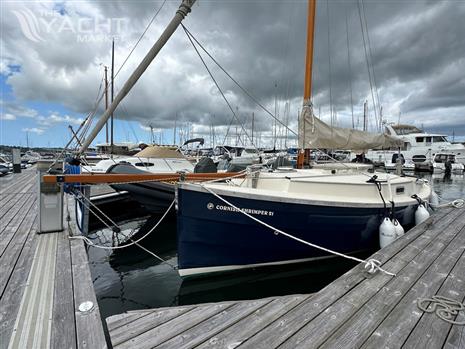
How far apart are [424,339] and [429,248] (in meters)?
2.51

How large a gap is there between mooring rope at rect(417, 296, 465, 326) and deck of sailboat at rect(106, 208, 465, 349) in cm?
5

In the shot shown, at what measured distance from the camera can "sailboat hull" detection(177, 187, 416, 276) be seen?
4160 millimetres

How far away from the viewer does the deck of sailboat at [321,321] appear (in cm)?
208

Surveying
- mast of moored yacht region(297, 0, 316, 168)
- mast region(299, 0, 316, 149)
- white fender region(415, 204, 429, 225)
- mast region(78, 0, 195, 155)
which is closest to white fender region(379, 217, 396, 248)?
white fender region(415, 204, 429, 225)

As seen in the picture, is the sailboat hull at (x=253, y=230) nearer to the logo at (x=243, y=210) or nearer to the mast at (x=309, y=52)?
the logo at (x=243, y=210)

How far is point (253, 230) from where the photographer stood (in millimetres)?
4230

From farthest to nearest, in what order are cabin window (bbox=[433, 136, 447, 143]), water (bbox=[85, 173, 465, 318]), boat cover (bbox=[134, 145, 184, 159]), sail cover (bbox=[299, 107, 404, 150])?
cabin window (bbox=[433, 136, 447, 143]), boat cover (bbox=[134, 145, 184, 159]), sail cover (bbox=[299, 107, 404, 150]), water (bbox=[85, 173, 465, 318])

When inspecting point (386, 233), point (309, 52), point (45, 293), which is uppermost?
point (309, 52)

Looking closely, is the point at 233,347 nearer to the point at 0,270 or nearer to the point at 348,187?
the point at 0,270

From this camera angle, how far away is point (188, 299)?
167 inches

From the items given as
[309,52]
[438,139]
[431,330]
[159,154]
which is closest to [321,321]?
[431,330]

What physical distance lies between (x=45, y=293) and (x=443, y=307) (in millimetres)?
3980

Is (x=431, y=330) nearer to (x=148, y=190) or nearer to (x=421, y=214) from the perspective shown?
(x=421, y=214)

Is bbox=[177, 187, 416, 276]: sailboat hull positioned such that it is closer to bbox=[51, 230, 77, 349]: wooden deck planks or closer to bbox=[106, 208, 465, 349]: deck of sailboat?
bbox=[106, 208, 465, 349]: deck of sailboat
